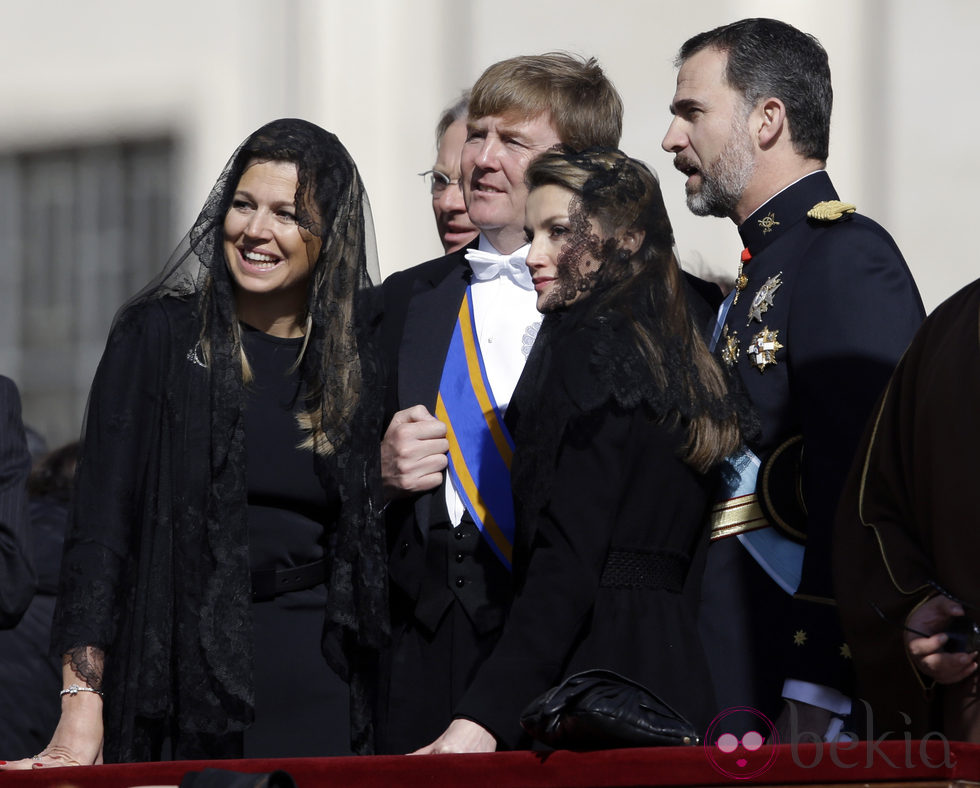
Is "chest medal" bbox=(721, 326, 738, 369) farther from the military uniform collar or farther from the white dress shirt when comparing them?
the white dress shirt

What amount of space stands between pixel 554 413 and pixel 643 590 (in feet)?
1.20

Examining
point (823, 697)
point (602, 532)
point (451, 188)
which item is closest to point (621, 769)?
point (602, 532)

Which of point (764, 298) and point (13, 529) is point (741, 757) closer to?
point (764, 298)

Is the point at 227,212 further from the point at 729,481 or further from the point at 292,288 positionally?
the point at 729,481

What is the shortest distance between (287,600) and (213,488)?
11.2 inches

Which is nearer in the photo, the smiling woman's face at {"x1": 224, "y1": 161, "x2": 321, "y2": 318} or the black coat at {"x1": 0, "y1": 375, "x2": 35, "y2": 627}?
the smiling woman's face at {"x1": 224, "y1": 161, "x2": 321, "y2": 318}

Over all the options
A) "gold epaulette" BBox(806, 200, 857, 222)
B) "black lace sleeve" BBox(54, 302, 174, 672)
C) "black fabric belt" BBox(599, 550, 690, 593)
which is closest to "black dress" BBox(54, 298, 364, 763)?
"black lace sleeve" BBox(54, 302, 174, 672)

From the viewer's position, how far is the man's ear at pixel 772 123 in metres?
3.95

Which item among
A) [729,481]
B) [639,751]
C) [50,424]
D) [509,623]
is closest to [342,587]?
[509,623]

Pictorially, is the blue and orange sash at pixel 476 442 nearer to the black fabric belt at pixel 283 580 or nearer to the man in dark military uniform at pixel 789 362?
the black fabric belt at pixel 283 580

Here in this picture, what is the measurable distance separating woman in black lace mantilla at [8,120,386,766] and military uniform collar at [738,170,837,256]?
87 centimetres

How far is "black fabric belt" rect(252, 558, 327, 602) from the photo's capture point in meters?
3.74

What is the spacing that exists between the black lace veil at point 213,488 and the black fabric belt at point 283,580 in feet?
A: 0.21

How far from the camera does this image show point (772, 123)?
13.0 feet
